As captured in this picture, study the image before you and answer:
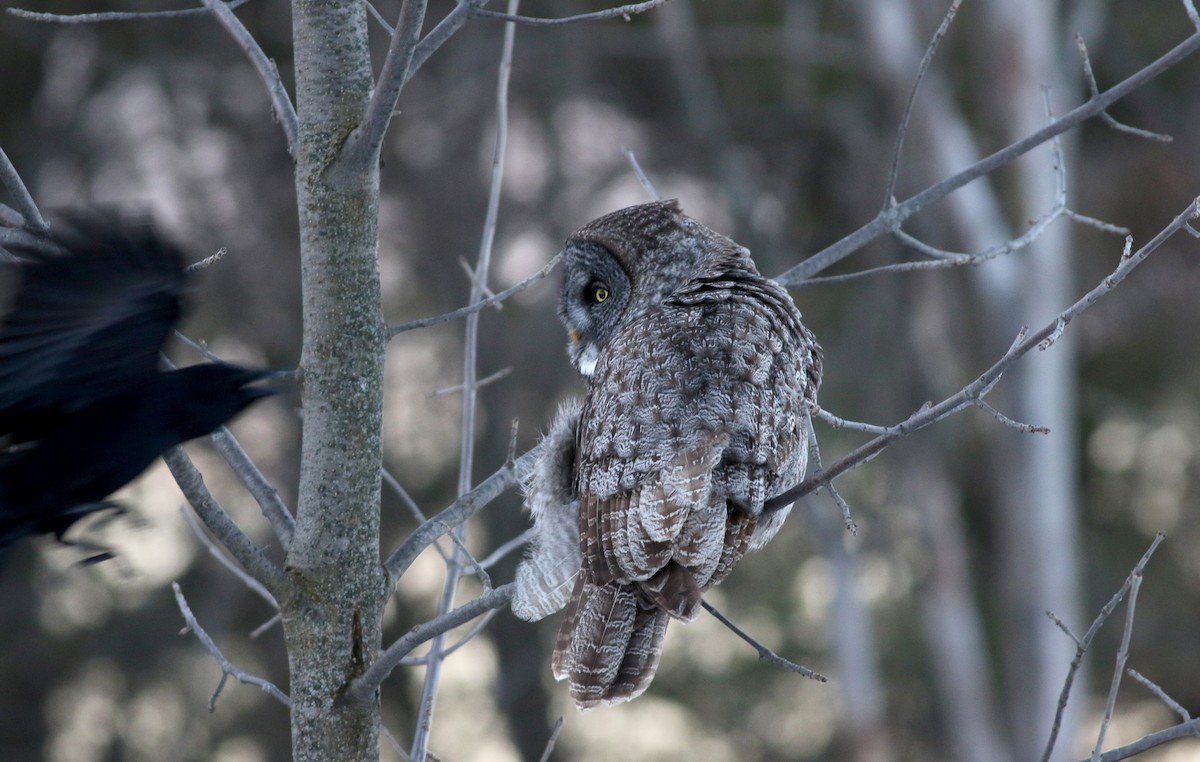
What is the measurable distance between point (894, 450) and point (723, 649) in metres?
2.51

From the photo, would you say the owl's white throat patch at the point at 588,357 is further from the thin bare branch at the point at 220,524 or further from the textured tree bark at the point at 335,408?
the thin bare branch at the point at 220,524

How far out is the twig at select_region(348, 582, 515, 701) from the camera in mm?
2035

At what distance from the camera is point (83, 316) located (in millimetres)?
1987

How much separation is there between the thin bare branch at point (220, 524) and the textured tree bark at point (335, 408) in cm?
4

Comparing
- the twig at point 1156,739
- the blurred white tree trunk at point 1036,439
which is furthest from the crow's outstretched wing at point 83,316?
the blurred white tree trunk at point 1036,439

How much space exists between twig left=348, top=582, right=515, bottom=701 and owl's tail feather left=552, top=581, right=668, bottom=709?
27 cm

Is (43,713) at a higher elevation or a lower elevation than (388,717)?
lower

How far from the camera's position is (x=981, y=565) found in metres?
11.8

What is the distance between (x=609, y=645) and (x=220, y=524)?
2.47 ft

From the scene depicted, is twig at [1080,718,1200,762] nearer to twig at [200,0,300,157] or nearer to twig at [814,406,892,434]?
twig at [814,406,892,434]

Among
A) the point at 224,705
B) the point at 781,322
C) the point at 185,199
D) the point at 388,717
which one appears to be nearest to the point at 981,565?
the point at 388,717

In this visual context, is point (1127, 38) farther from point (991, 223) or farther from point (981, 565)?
point (981, 565)

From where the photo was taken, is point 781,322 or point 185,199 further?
point 185,199

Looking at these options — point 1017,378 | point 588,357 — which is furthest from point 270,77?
point 1017,378
